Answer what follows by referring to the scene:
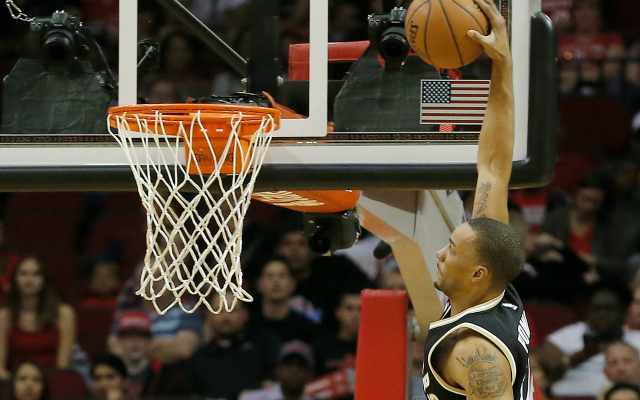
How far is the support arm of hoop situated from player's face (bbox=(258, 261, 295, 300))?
2175mm

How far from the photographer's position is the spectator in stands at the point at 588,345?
5164 millimetres

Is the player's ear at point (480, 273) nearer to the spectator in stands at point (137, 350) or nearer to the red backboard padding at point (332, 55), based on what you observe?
the red backboard padding at point (332, 55)

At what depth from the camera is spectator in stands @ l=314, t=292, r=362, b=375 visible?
5.43 meters

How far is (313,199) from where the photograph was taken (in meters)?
3.23

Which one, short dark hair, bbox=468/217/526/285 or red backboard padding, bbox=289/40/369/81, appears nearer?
short dark hair, bbox=468/217/526/285

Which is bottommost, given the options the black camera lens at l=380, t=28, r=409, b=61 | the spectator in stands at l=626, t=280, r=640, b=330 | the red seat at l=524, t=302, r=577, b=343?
the red seat at l=524, t=302, r=577, b=343

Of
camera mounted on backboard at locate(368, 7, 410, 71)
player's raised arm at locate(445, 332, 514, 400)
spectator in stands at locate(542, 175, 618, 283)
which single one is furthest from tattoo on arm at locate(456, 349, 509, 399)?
spectator in stands at locate(542, 175, 618, 283)

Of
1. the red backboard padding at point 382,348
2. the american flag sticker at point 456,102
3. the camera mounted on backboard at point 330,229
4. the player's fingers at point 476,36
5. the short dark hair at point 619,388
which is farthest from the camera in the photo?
the short dark hair at point 619,388

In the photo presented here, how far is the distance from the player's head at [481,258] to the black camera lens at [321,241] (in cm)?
145

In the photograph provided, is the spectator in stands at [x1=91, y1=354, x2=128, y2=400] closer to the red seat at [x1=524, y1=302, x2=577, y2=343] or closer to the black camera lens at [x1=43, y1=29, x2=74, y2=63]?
the red seat at [x1=524, y1=302, x2=577, y2=343]

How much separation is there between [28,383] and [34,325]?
422mm

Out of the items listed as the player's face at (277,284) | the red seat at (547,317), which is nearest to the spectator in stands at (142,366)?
the player's face at (277,284)

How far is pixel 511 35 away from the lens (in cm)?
282

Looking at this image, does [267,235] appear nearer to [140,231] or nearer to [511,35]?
[140,231]
